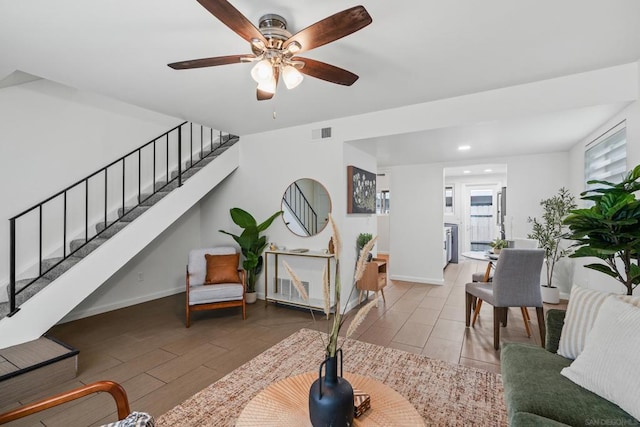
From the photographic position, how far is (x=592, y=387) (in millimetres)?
1438

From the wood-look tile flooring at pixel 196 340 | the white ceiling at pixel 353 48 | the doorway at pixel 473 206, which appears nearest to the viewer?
the white ceiling at pixel 353 48

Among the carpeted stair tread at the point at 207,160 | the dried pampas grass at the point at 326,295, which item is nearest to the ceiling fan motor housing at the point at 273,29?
the dried pampas grass at the point at 326,295

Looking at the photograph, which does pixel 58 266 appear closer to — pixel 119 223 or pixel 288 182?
pixel 119 223

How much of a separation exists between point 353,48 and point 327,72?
0.35 metres

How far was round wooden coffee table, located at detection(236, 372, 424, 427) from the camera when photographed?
132cm

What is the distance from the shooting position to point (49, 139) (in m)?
3.56

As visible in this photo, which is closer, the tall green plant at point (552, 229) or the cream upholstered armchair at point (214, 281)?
the cream upholstered armchair at point (214, 281)

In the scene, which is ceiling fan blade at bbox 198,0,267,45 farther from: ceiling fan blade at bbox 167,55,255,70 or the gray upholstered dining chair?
the gray upholstered dining chair

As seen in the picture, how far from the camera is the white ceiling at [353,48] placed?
1838 millimetres

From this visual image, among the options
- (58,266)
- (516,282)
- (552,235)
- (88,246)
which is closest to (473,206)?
(552,235)

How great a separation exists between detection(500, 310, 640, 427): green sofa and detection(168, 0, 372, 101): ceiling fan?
6.62 feet

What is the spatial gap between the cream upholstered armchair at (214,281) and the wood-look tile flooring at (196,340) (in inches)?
9.8

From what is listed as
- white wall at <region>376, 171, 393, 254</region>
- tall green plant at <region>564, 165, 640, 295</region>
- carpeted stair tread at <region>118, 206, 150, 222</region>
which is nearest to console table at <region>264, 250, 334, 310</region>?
carpeted stair tread at <region>118, 206, 150, 222</region>

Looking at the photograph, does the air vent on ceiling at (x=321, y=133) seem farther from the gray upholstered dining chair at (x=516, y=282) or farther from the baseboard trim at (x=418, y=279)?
the baseboard trim at (x=418, y=279)
